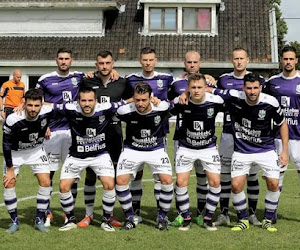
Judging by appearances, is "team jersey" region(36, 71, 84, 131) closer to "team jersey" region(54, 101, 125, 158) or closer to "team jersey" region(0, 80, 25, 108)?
"team jersey" region(54, 101, 125, 158)

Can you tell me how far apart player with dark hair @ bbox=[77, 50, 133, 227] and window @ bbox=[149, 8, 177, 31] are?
21.0 m

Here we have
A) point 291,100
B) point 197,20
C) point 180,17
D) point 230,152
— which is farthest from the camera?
point 197,20

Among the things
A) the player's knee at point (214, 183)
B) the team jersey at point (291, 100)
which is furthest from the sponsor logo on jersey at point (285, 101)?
the player's knee at point (214, 183)

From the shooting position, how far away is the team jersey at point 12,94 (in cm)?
1552

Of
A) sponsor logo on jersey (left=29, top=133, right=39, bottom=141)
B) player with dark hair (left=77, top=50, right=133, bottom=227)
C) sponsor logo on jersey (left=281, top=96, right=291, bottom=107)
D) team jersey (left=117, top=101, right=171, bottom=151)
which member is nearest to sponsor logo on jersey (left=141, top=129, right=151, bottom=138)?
team jersey (left=117, top=101, right=171, bottom=151)

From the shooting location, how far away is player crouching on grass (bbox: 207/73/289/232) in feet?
24.8

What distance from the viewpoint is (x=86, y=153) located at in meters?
7.62

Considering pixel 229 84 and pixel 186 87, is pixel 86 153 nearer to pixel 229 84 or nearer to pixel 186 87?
pixel 186 87

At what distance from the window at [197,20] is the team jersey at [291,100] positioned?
69.5 feet

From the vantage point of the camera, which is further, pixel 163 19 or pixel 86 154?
pixel 163 19

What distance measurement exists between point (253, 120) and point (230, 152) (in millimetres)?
674

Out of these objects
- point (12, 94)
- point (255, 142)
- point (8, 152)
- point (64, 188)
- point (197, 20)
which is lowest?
point (64, 188)

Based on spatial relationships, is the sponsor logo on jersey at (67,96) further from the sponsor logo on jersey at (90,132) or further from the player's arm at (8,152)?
the player's arm at (8,152)

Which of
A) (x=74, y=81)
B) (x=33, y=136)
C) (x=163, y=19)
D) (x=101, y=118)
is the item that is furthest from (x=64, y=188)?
(x=163, y=19)
